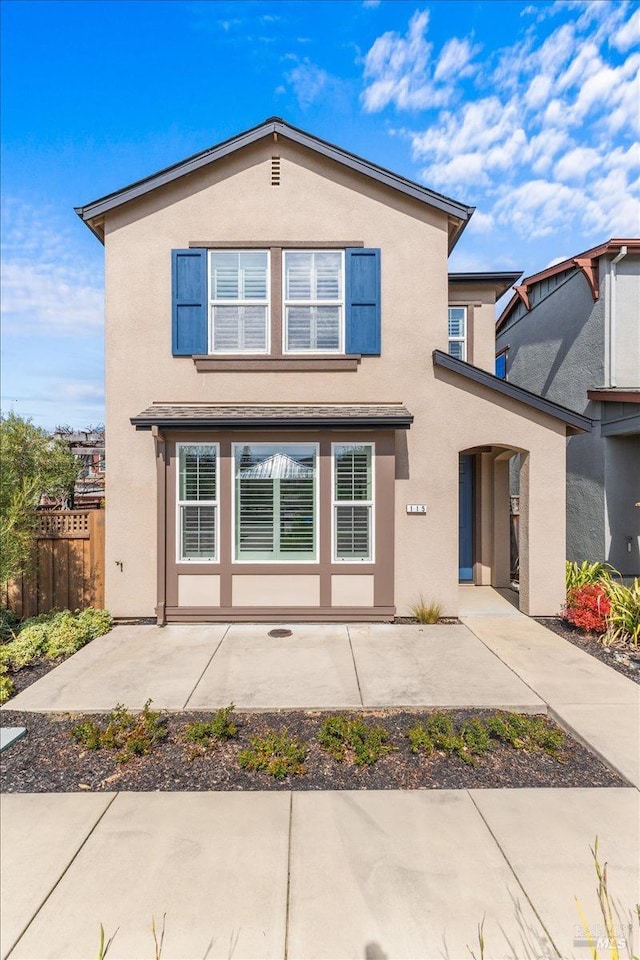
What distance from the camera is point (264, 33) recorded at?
8688 mm

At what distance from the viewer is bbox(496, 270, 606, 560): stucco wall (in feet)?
31.7

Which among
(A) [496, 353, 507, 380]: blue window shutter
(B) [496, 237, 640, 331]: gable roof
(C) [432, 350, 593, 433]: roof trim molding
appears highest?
(B) [496, 237, 640, 331]: gable roof

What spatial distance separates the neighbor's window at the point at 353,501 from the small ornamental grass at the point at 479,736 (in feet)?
11.2

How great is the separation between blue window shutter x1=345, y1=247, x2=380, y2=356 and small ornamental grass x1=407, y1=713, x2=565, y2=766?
557cm

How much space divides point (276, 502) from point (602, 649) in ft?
17.0

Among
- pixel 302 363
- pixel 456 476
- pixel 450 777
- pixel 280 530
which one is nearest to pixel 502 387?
pixel 456 476

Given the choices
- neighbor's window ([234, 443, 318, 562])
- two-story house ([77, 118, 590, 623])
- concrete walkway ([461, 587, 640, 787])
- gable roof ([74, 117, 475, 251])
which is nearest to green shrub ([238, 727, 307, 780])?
concrete walkway ([461, 587, 640, 787])

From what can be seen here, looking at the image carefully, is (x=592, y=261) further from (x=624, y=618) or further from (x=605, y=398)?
(x=624, y=618)

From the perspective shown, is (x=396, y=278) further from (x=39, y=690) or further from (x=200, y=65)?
(x=39, y=690)

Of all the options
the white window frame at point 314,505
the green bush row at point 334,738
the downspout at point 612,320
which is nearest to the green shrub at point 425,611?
the white window frame at point 314,505

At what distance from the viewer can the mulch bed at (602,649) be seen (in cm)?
566

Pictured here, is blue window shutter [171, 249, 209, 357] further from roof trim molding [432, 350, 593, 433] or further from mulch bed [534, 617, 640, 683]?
mulch bed [534, 617, 640, 683]

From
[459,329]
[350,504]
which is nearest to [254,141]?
[459,329]

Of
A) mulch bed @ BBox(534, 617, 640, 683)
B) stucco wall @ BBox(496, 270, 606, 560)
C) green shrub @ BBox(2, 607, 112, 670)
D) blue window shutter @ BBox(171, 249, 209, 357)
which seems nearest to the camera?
mulch bed @ BBox(534, 617, 640, 683)
